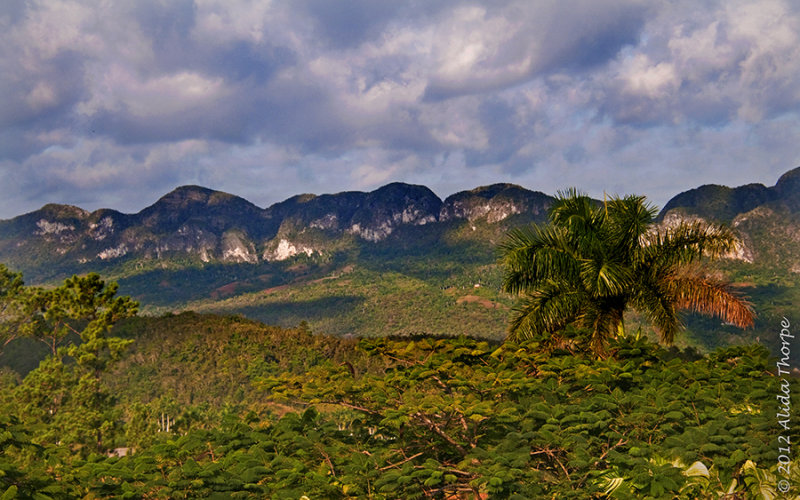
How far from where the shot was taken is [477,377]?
6062 millimetres

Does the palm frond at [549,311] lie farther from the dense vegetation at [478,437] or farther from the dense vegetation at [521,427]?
the dense vegetation at [478,437]

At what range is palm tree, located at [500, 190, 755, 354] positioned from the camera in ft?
24.8

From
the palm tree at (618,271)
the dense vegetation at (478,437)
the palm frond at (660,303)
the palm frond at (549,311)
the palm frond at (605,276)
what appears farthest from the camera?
the palm frond at (549,311)

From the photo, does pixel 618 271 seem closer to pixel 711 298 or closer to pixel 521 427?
pixel 711 298

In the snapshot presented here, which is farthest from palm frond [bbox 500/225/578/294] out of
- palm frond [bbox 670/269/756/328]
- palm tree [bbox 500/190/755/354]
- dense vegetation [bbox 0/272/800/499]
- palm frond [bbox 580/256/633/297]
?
palm frond [bbox 670/269/756/328]

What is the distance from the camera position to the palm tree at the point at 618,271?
7.57 meters

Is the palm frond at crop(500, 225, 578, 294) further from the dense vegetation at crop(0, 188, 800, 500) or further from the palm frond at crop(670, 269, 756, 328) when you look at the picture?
the palm frond at crop(670, 269, 756, 328)

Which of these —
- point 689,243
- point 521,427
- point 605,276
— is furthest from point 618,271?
point 521,427

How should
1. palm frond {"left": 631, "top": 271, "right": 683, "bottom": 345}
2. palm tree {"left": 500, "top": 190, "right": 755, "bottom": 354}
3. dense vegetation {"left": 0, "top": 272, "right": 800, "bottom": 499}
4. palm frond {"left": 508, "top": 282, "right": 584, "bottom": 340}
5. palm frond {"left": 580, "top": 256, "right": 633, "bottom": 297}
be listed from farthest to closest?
palm frond {"left": 508, "top": 282, "right": 584, "bottom": 340}, palm frond {"left": 631, "top": 271, "right": 683, "bottom": 345}, palm tree {"left": 500, "top": 190, "right": 755, "bottom": 354}, palm frond {"left": 580, "top": 256, "right": 633, "bottom": 297}, dense vegetation {"left": 0, "top": 272, "right": 800, "bottom": 499}

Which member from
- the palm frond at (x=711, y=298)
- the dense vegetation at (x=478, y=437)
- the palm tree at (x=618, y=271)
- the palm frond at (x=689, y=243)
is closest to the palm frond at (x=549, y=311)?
the palm tree at (x=618, y=271)

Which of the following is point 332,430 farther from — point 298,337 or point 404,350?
point 298,337

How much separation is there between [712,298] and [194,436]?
6.47m

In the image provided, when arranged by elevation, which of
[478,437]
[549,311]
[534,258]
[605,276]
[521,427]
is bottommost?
[478,437]

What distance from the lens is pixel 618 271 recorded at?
741 cm
